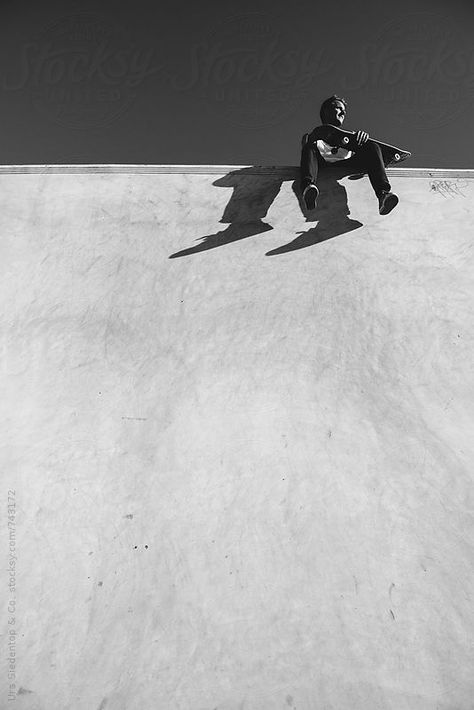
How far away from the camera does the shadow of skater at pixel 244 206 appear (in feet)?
13.7

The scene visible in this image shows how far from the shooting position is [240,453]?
2623mm

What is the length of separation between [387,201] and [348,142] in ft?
3.52

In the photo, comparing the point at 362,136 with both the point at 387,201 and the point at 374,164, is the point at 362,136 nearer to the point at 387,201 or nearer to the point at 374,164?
the point at 374,164

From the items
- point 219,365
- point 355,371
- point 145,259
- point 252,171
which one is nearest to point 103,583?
point 219,365

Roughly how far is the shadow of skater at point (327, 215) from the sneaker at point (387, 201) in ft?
Result: 1.51

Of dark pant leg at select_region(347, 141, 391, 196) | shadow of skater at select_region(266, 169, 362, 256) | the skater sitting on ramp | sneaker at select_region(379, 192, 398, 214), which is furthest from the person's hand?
sneaker at select_region(379, 192, 398, 214)

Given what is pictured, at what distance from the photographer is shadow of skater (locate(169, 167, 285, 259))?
13.7 feet

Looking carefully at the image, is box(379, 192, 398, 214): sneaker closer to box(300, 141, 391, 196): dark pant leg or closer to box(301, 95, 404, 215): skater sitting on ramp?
box(301, 95, 404, 215): skater sitting on ramp

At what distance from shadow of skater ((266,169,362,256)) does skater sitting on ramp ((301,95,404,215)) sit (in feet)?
0.56

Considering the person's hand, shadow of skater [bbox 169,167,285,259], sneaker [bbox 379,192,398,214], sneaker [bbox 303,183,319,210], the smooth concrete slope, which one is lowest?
the smooth concrete slope

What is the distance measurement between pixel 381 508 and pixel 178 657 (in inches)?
54.0

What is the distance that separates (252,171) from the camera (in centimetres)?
498

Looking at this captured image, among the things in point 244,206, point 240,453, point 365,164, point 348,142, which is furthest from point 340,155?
point 240,453

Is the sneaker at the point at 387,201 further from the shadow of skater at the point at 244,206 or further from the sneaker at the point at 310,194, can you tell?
the shadow of skater at the point at 244,206
